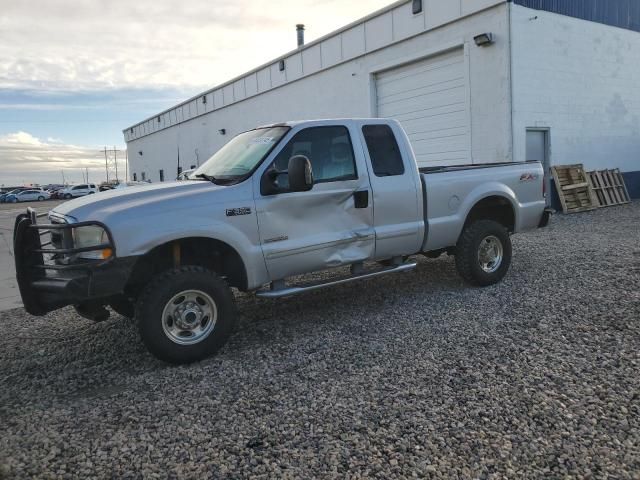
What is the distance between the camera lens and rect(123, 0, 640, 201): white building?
12867mm

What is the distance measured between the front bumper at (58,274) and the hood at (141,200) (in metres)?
0.14

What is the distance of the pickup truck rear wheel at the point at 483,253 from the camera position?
6.07 metres

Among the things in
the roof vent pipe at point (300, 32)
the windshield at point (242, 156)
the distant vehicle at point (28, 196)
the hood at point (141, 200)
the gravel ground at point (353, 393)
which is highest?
the roof vent pipe at point (300, 32)

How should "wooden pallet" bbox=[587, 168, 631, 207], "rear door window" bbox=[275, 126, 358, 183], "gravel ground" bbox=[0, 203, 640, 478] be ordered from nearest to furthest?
A: "gravel ground" bbox=[0, 203, 640, 478] < "rear door window" bbox=[275, 126, 358, 183] < "wooden pallet" bbox=[587, 168, 631, 207]

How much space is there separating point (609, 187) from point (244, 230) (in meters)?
14.3

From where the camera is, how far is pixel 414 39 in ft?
49.4

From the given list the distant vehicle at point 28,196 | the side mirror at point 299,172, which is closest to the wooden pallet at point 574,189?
the side mirror at point 299,172

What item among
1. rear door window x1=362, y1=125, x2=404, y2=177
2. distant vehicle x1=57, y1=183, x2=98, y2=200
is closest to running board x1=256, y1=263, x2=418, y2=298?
rear door window x1=362, y1=125, x2=404, y2=177

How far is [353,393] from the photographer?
362 cm

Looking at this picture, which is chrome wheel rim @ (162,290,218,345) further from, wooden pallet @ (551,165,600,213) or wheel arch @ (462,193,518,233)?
wooden pallet @ (551,165,600,213)

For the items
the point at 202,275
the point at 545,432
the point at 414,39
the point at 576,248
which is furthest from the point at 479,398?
the point at 414,39

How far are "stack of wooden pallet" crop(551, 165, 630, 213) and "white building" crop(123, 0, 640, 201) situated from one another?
418mm

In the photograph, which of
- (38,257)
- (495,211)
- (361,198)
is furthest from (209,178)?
(495,211)

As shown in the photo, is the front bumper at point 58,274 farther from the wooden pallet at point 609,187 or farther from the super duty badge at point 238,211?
the wooden pallet at point 609,187
